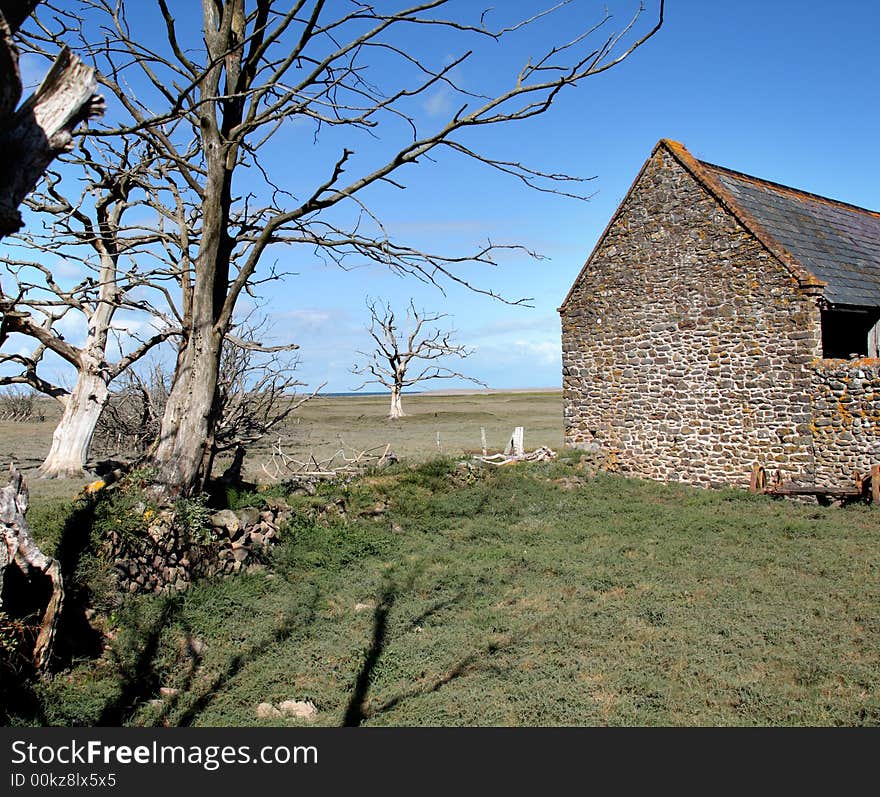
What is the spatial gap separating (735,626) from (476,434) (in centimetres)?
2844

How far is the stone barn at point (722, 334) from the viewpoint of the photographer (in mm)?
14227

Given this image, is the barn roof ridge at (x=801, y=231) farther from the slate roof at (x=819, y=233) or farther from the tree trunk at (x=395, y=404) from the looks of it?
the tree trunk at (x=395, y=404)

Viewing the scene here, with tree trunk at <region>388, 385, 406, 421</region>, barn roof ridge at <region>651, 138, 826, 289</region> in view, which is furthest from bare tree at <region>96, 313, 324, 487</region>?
tree trunk at <region>388, 385, 406, 421</region>

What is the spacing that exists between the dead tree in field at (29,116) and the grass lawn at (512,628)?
5.26 metres

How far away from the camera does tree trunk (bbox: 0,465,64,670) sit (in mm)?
6645

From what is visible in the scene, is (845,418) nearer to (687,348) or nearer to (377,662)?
(687,348)

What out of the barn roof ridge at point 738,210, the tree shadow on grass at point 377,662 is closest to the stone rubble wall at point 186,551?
the tree shadow on grass at point 377,662

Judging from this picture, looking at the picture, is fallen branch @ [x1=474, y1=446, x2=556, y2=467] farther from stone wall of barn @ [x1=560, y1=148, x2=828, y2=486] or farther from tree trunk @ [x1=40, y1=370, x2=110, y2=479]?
tree trunk @ [x1=40, y1=370, x2=110, y2=479]

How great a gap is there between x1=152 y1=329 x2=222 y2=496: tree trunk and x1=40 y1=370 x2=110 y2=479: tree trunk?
8.99 m

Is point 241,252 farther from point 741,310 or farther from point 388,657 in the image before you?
point 741,310

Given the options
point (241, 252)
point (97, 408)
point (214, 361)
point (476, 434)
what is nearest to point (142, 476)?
point (214, 361)

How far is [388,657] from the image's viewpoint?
7414mm
